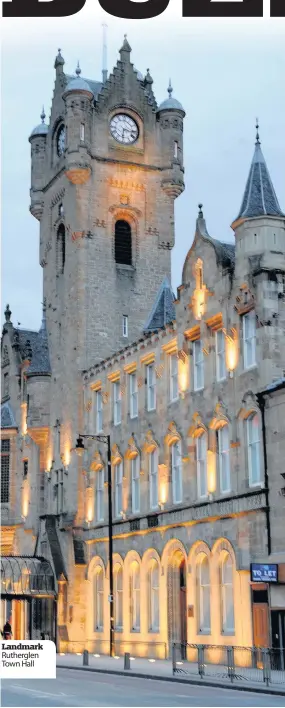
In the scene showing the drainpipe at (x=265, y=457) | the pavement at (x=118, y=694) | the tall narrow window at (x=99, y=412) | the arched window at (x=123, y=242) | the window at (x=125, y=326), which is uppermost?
the arched window at (x=123, y=242)

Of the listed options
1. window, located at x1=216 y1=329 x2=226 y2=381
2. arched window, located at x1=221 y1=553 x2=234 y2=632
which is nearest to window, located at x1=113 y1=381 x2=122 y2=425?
window, located at x1=216 y1=329 x2=226 y2=381

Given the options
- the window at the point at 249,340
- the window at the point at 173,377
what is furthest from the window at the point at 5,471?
the window at the point at 249,340

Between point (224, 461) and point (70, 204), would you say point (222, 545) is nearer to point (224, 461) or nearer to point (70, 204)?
point (224, 461)

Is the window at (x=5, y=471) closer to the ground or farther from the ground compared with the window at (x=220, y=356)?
closer to the ground

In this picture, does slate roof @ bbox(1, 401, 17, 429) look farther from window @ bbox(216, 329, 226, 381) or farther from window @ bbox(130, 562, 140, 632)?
window @ bbox(216, 329, 226, 381)

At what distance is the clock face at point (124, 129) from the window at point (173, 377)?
18547mm

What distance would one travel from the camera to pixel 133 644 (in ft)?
157

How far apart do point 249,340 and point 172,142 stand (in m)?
24.8

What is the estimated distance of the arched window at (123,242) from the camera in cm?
6075

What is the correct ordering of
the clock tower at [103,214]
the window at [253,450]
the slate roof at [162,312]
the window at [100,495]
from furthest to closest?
1. the clock tower at [103,214]
2. the slate roof at [162,312]
3. the window at [100,495]
4. the window at [253,450]

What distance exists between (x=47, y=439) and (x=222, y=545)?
21.6 metres

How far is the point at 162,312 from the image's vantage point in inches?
2142

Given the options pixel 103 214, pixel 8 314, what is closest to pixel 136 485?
pixel 103 214

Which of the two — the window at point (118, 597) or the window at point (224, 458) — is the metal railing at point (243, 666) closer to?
the window at point (224, 458)
